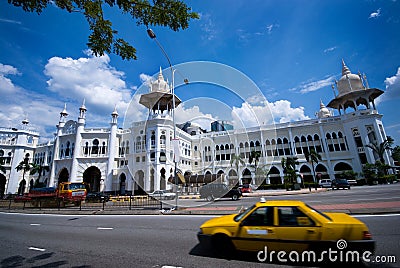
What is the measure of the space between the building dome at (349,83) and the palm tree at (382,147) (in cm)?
1226

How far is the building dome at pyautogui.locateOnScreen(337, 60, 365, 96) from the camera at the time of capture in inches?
1570

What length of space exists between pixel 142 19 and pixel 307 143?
141 feet

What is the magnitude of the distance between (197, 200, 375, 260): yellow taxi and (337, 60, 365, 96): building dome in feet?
155

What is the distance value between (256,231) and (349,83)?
49619 mm

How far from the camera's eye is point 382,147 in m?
33.2

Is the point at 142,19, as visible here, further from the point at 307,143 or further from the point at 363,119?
the point at 363,119

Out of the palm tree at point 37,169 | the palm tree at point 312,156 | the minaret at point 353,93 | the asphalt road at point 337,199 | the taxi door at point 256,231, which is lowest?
the asphalt road at point 337,199

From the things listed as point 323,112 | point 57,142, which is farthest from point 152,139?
point 323,112

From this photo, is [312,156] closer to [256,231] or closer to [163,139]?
[163,139]

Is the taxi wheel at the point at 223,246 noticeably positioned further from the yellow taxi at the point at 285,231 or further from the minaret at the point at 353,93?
the minaret at the point at 353,93

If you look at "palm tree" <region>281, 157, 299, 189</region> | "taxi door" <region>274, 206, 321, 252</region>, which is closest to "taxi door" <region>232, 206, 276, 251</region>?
"taxi door" <region>274, 206, 321, 252</region>

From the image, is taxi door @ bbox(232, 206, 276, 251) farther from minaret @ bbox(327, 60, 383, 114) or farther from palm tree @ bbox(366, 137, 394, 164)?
minaret @ bbox(327, 60, 383, 114)

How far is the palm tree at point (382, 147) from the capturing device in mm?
32938

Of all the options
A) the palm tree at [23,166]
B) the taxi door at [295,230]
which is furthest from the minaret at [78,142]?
the taxi door at [295,230]
